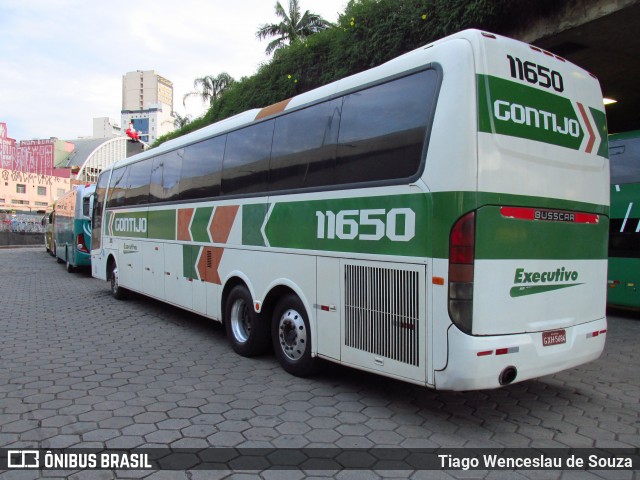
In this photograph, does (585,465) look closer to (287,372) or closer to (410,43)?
(287,372)

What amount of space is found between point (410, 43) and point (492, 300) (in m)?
7.63

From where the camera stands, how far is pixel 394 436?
12.5 feet

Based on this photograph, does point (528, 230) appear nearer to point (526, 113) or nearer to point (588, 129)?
point (526, 113)

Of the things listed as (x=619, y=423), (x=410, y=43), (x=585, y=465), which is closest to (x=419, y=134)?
(x=585, y=465)

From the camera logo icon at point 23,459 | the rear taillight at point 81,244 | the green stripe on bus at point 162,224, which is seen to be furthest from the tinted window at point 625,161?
the rear taillight at point 81,244

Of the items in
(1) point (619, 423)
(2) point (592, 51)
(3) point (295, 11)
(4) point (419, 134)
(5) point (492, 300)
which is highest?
(3) point (295, 11)

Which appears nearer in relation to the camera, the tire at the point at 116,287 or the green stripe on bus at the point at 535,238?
the green stripe on bus at the point at 535,238

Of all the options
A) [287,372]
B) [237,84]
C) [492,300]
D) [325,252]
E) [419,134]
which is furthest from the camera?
[237,84]

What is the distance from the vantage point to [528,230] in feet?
12.8

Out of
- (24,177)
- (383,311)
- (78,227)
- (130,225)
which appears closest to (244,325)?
(383,311)

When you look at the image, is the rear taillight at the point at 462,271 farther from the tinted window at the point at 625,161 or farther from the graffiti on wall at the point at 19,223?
the graffiti on wall at the point at 19,223

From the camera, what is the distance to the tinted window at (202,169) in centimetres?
677

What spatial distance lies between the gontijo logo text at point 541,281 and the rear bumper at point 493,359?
36cm

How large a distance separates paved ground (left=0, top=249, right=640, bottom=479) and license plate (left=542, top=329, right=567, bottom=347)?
724 millimetres
